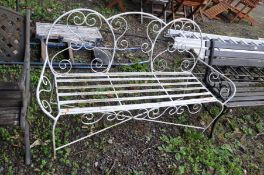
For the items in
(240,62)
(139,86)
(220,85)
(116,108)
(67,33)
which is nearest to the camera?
(116,108)

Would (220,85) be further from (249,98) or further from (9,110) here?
(9,110)

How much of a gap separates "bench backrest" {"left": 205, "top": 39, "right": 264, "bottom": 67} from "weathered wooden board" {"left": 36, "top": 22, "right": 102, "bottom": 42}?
184 cm

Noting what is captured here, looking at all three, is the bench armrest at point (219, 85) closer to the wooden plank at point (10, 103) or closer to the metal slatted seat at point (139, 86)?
the metal slatted seat at point (139, 86)

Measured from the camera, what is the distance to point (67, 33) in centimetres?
487

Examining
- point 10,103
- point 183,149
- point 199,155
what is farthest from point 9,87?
point 199,155

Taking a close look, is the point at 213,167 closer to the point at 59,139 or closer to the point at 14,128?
the point at 59,139

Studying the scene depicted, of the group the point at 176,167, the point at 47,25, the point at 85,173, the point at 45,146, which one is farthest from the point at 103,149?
the point at 47,25

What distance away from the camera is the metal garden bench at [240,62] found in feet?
13.1

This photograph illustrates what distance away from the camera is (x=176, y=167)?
11.6ft

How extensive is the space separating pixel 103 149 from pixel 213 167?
4.26 ft

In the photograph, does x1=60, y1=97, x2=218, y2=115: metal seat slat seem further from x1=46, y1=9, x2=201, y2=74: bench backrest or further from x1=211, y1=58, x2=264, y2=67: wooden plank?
x1=46, y1=9, x2=201, y2=74: bench backrest

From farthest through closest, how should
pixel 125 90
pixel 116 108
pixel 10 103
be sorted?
pixel 125 90, pixel 116 108, pixel 10 103

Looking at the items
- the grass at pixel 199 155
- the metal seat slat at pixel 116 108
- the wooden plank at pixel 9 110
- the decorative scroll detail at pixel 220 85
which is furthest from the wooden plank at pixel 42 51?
the decorative scroll detail at pixel 220 85

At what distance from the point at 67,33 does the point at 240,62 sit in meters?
2.62
